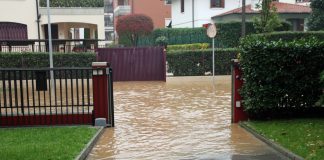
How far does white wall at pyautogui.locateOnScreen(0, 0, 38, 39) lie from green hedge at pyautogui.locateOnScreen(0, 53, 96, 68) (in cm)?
561

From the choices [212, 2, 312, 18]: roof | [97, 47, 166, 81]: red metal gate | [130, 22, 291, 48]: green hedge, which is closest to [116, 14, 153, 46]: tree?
[130, 22, 291, 48]: green hedge

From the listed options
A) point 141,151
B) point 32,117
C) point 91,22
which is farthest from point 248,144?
point 91,22

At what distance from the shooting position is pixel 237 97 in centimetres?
1026

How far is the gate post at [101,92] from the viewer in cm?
1003

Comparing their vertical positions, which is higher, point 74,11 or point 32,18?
point 74,11

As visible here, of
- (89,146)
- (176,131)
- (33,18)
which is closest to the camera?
(89,146)

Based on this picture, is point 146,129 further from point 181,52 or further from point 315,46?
point 181,52

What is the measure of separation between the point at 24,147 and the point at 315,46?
645 cm

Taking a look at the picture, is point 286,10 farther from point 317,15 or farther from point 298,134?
point 298,134

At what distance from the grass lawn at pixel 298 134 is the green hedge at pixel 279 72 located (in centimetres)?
54

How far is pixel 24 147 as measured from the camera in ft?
25.2

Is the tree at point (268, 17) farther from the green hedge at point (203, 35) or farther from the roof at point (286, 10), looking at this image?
the roof at point (286, 10)

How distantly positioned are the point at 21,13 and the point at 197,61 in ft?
38.1

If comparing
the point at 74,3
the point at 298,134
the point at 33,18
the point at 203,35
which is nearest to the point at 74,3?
the point at 74,3
